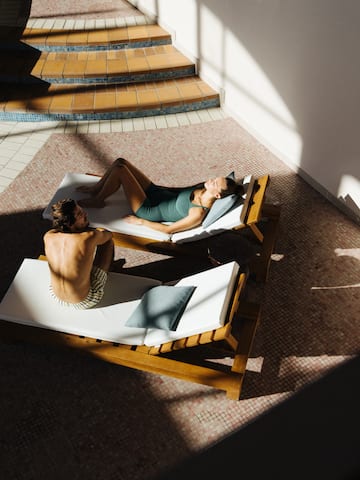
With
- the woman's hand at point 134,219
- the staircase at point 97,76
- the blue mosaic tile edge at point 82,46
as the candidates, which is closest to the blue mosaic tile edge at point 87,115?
the staircase at point 97,76

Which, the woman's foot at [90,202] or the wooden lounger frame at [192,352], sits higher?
the woman's foot at [90,202]

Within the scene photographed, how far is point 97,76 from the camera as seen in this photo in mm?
6742

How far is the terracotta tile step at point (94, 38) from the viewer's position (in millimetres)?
7180

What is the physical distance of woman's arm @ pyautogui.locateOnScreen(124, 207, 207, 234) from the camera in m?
4.13

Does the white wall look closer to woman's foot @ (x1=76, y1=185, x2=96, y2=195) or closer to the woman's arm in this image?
the woman's arm

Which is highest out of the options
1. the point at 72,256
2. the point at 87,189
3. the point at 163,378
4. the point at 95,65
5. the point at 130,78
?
the point at 95,65

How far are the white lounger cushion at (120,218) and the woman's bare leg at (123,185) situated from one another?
0.09m

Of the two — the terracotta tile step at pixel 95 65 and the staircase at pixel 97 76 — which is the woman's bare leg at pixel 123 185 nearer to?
the staircase at pixel 97 76

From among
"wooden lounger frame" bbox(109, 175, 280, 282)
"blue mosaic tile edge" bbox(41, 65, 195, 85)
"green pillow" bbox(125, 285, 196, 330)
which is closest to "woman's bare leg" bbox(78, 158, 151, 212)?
"wooden lounger frame" bbox(109, 175, 280, 282)

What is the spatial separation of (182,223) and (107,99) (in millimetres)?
3136

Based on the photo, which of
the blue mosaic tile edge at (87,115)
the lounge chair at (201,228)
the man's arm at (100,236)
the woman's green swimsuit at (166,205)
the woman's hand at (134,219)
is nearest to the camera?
the man's arm at (100,236)

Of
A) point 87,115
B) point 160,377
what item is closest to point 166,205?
point 160,377

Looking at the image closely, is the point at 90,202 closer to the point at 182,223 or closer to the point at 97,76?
the point at 182,223

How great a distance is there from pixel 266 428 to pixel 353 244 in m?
3.92
